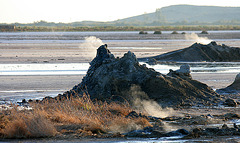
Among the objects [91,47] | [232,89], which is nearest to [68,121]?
[232,89]

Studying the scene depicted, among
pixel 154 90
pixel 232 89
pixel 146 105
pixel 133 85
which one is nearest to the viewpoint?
pixel 146 105

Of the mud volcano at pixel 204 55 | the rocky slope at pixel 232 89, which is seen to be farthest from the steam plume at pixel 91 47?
the rocky slope at pixel 232 89

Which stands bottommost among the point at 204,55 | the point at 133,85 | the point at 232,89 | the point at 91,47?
the point at 91,47

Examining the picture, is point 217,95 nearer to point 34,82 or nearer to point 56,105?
point 56,105

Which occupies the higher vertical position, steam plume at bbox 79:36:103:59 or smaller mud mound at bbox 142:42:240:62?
smaller mud mound at bbox 142:42:240:62

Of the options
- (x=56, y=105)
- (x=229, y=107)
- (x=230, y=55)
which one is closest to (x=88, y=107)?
(x=56, y=105)

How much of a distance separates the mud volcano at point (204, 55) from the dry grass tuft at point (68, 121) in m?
20.9

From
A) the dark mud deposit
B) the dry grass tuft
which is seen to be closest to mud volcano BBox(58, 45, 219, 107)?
the dark mud deposit

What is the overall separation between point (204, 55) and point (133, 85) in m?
20.0

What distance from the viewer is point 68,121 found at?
10977 mm

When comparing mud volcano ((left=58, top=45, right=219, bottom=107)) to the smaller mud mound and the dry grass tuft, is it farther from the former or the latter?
the smaller mud mound

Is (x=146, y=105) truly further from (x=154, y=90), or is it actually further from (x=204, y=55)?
(x=204, y=55)

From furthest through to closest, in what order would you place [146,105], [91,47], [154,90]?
[91,47] → [154,90] → [146,105]

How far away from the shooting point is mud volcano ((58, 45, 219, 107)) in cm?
1457
